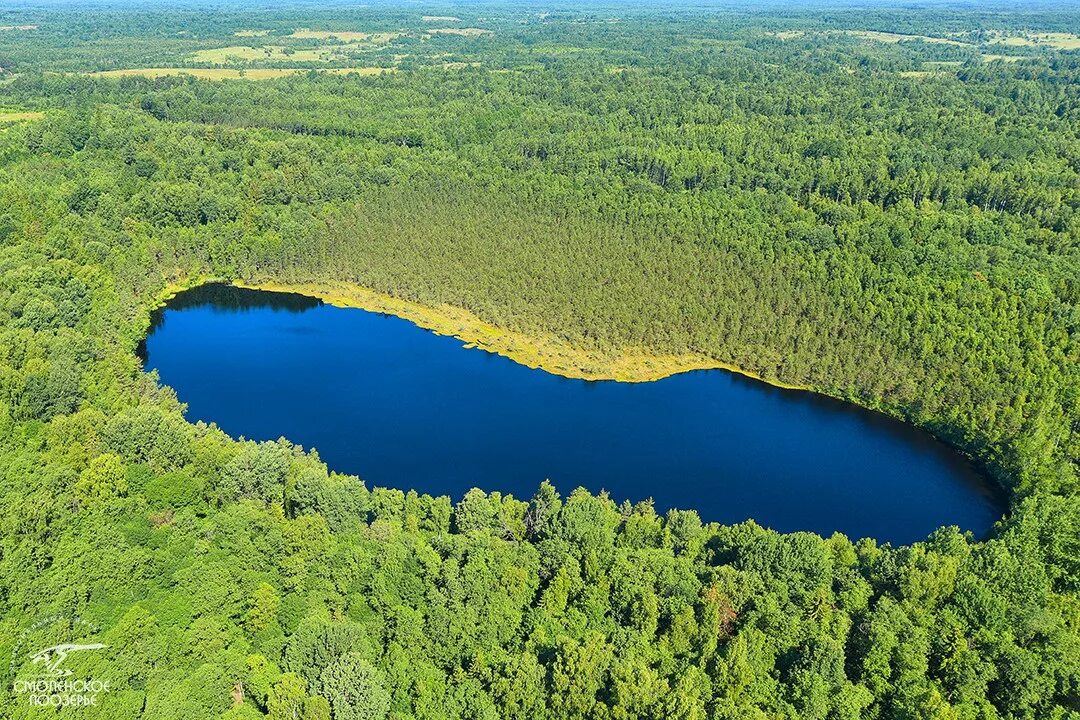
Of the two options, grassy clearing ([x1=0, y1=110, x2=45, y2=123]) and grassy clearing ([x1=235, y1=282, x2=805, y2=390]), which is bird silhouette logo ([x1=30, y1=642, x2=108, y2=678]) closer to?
grassy clearing ([x1=235, y1=282, x2=805, y2=390])

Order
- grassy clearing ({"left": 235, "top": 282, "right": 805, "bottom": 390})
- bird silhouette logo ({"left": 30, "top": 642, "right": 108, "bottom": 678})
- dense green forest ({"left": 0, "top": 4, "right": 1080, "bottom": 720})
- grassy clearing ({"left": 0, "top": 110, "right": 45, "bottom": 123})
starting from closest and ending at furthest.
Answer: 1. bird silhouette logo ({"left": 30, "top": 642, "right": 108, "bottom": 678})
2. dense green forest ({"left": 0, "top": 4, "right": 1080, "bottom": 720})
3. grassy clearing ({"left": 235, "top": 282, "right": 805, "bottom": 390})
4. grassy clearing ({"left": 0, "top": 110, "right": 45, "bottom": 123})

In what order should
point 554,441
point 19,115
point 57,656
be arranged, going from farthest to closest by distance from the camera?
1. point 19,115
2. point 554,441
3. point 57,656

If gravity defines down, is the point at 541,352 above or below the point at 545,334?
below

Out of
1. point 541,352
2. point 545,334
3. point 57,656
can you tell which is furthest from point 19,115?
point 57,656

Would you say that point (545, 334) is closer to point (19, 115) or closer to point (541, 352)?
point (541, 352)

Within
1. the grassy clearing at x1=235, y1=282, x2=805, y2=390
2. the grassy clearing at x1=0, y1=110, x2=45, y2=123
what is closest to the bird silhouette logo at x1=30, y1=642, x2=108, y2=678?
the grassy clearing at x1=235, y1=282, x2=805, y2=390
